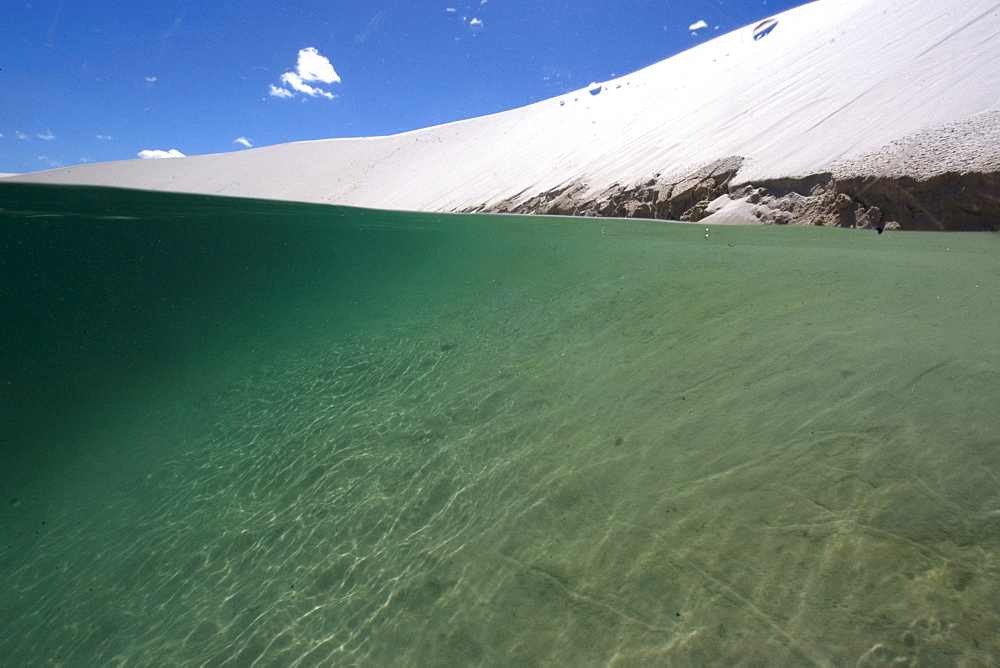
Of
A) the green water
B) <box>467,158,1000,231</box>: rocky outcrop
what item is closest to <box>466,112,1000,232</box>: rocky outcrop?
<box>467,158,1000,231</box>: rocky outcrop

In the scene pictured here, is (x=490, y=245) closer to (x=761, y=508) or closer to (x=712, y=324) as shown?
(x=712, y=324)

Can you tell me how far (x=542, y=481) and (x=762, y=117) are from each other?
1329 centimetres

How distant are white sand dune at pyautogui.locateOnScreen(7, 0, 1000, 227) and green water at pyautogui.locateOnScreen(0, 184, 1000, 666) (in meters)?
5.15

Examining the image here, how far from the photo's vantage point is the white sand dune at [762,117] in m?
9.06

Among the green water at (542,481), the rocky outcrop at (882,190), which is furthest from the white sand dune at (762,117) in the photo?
the green water at (542,481)

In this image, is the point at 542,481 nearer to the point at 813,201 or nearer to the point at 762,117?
the point at 813,201

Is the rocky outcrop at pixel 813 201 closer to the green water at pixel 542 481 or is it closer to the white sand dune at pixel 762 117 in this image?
the white sand dune at pixel 762 117

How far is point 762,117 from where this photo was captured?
41.0 ft

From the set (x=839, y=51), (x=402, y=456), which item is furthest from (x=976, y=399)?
(x=839, y=51)

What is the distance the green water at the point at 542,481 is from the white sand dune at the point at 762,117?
515cm

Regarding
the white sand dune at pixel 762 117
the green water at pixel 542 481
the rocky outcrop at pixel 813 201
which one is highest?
the white sand dune at pixel 762 117

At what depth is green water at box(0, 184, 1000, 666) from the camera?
1710 millimetres

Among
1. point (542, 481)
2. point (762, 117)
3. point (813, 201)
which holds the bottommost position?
point (542, 481)

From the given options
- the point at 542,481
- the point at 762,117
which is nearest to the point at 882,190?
the point at 762,117
